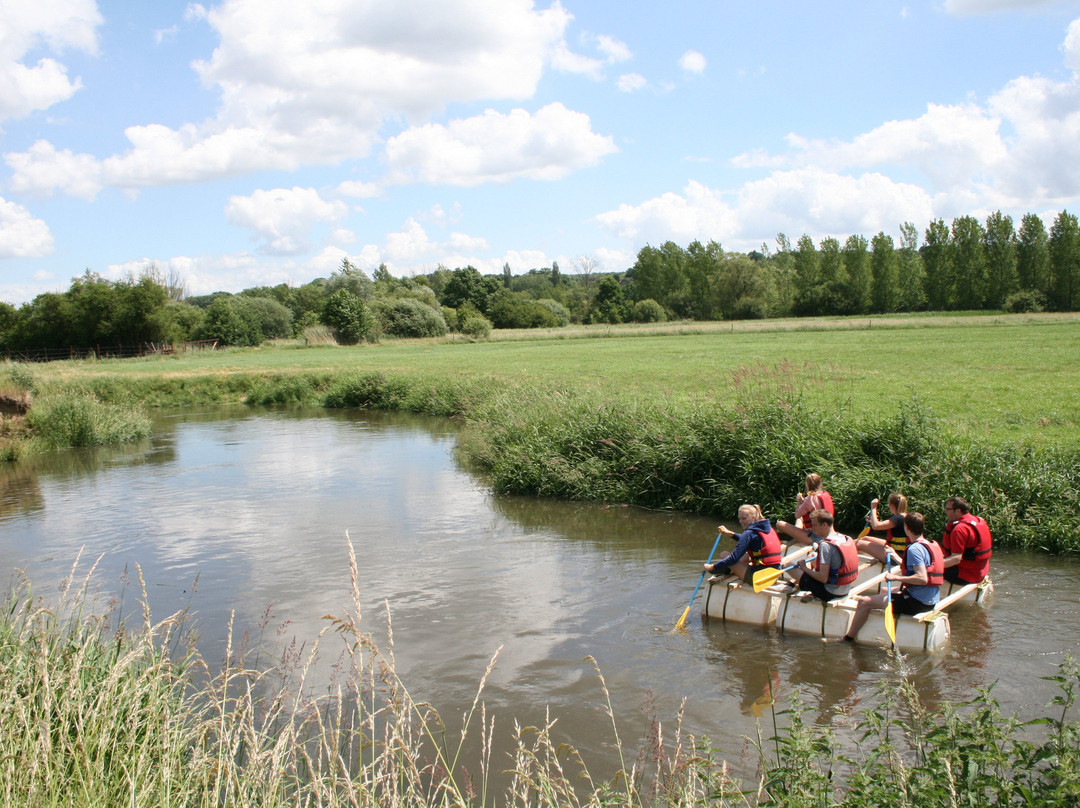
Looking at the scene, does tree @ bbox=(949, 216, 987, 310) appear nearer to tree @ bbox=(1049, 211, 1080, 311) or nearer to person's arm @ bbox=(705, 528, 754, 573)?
tree @ bbox=(1049, 211, 1080, 311)

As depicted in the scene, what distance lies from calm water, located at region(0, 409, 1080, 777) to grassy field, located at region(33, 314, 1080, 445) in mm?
4442

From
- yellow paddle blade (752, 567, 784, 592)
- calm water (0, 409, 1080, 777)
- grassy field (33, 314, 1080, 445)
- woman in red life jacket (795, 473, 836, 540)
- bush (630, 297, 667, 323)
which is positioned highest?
bush (630, 297, 667, 323)

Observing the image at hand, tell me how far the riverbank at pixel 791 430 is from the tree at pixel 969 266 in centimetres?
4438

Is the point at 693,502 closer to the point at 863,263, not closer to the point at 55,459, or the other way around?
the point at 55,459

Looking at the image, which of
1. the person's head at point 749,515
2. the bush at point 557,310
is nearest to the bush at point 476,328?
the bush at point 557,310

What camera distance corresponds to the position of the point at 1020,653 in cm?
817

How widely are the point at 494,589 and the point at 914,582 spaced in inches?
211

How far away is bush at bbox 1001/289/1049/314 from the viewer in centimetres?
6512

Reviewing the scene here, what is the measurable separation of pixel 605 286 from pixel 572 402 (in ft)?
275

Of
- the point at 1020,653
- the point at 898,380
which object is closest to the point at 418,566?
the point at 1020,653

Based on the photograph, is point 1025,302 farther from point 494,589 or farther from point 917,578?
point 494,589

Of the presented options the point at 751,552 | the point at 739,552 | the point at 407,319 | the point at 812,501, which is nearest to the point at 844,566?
the point at 751,552

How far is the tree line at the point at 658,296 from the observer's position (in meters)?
56.2

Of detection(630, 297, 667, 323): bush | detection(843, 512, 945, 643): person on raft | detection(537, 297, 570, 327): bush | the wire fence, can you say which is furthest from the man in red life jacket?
detection(537, 297, 570, 327): bush
